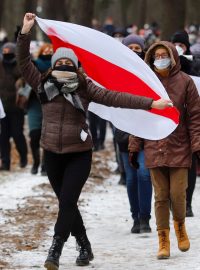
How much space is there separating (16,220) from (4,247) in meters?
1.87

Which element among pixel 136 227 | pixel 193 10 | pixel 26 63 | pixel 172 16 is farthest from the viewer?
pixel 193 10

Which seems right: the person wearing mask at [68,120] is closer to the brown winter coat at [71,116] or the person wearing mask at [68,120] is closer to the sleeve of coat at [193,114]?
the brown winter coat at [71,116]

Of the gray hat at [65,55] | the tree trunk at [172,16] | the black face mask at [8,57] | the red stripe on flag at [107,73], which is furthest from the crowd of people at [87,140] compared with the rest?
the tree trunk at [172,16]

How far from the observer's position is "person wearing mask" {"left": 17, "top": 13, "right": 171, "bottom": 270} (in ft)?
29.4

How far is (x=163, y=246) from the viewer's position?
9.69 metres

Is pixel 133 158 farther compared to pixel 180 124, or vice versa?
pixel 133 158

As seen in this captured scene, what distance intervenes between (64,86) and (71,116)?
28 centimetres

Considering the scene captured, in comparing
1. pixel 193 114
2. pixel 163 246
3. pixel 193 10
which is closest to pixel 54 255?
pixel 163 246

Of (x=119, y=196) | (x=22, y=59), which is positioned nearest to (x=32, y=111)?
(x=119, y=196)

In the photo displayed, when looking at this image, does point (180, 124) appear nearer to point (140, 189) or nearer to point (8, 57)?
point (140, 189)

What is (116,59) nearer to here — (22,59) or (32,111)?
(22,59)

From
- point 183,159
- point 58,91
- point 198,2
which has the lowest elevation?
point 198,2

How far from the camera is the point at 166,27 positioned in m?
21.8

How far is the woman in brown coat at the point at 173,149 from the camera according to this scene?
9.58 meters
